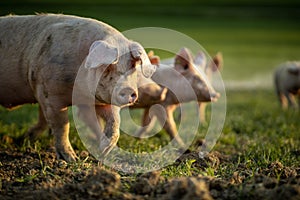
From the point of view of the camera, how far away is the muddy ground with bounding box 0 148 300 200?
146 inches

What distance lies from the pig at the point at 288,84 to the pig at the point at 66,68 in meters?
8.73

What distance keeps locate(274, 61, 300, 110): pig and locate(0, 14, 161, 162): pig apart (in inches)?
344

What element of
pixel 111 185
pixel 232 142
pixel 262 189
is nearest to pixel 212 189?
pixel 262 189

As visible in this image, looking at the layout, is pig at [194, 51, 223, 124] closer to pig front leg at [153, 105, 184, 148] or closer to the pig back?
pig front leg at [153, 105, 184, 148]

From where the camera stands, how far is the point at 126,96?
15.3 ft

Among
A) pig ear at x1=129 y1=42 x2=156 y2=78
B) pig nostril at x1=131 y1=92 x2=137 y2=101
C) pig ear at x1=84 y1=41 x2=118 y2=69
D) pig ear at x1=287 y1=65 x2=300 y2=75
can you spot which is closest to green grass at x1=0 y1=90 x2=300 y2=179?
pig nostril at x1=131 y1=92 x2=137 y2=101

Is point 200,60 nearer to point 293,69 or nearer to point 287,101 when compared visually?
point 293,69

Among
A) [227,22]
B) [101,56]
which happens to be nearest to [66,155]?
[101,56]

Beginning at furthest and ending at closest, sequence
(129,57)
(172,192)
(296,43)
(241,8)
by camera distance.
Answer: (241,8) → (296,43) → (129,57) → (172,192)

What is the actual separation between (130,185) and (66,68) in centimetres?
152

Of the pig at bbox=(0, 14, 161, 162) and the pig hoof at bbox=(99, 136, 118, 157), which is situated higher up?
the pig at bbox=(0, 14, 161, 162)

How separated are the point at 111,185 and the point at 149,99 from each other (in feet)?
11.3

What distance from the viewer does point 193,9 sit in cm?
5594

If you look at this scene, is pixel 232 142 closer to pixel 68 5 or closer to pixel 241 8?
pixel 68 5
